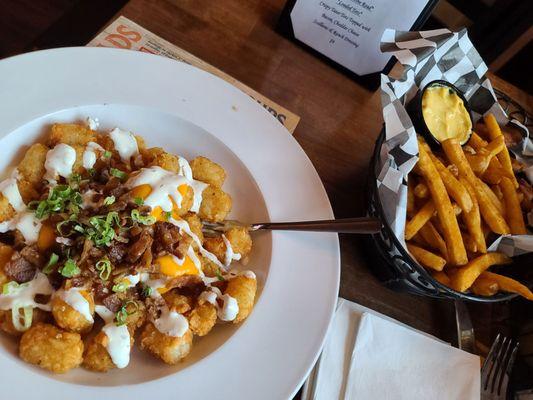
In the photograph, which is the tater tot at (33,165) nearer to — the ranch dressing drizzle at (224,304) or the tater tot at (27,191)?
the tater tot at (27,191)

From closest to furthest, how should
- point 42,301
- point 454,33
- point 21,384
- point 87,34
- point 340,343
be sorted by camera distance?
point 21,384
point 42,301
point 340,343
point 454,33
point 87,34

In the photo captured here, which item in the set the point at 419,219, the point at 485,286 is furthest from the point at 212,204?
the point at 485,286

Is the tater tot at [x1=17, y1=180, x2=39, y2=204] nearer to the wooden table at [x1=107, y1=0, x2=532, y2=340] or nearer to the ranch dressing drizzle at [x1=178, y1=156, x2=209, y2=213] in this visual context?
the ranch dressing drizzle at [x1=178, y1=156, x2=209, y2=213]

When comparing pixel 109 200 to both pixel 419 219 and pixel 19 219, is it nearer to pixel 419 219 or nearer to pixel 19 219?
pixel 19 219

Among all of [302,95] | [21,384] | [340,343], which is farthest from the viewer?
[302,95]

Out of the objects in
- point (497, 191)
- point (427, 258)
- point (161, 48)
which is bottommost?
point (161, 48)

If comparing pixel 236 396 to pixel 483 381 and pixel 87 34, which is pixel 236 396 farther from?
pixel 87 34

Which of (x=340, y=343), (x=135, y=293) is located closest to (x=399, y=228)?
(x=340, y=343)

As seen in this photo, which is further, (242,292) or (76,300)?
(242,292)
